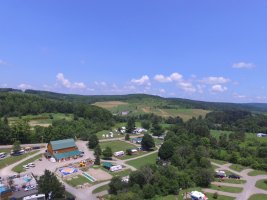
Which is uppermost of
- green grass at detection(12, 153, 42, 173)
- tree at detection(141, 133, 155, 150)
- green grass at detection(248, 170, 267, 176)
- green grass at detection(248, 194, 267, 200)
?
tree at detection(141, 133, 155, 150)

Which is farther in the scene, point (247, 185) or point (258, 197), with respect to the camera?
point (247, 185)

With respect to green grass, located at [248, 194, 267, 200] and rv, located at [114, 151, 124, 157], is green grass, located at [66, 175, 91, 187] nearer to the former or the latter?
rv, located at [114, 151, 124, 157]

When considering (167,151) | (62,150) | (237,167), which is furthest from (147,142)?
(237,167)

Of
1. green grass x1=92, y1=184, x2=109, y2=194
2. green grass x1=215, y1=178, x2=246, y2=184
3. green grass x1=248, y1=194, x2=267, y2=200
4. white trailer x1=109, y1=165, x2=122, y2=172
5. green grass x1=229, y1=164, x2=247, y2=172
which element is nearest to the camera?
green grass x1=248, y1=194, x2=267, y2=200

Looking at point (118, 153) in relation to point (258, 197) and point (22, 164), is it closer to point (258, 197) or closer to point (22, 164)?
point (22, 164)

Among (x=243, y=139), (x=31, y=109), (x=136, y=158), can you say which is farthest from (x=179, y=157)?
(x=31, y=109)

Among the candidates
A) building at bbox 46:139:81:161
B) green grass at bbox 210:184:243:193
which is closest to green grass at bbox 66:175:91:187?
building at bbox 46:139:81:161

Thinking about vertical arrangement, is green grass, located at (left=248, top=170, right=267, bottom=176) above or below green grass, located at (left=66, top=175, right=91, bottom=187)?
above

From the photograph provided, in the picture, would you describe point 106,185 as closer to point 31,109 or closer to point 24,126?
point 24,126

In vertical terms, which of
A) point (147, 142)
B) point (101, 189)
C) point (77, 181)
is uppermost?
point (147, 142)
